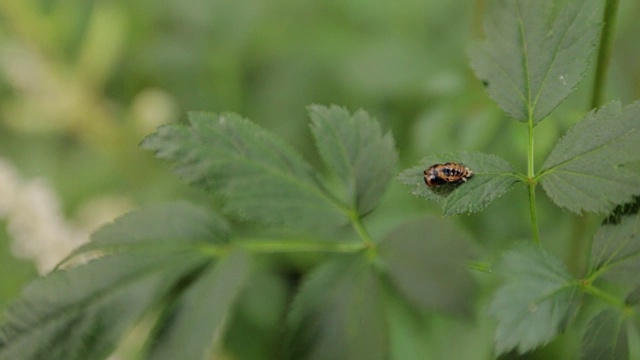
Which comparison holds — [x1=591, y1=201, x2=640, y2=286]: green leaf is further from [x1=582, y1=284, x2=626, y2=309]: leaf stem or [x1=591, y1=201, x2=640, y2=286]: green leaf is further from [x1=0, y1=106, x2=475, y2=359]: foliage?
[x1=0, y1=106, x2=475, y2=359]: foliage

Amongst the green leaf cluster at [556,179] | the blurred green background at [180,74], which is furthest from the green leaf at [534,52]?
the blurred green background at [180,74]

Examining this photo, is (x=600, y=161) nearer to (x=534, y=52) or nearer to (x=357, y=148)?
(x=534, y=52)

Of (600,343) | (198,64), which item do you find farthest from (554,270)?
(198,64)

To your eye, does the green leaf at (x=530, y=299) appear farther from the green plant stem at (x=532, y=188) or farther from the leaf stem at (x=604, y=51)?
the leaf stem at (x=604, y=51)

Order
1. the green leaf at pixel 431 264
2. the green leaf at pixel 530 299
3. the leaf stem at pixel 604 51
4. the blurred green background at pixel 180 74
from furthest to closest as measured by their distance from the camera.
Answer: the blurred green background at pixel 180 74 < the green leaf at pixel 431 264 < the leaf stem at pixel 604 51 < the green leaf at pixel 530 299

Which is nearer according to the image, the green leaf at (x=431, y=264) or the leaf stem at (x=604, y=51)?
the leaf stem at (x=604, y=51)

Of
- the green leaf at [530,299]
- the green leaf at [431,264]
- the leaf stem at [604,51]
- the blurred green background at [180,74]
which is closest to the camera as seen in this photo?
the green leaf at [530,299]
